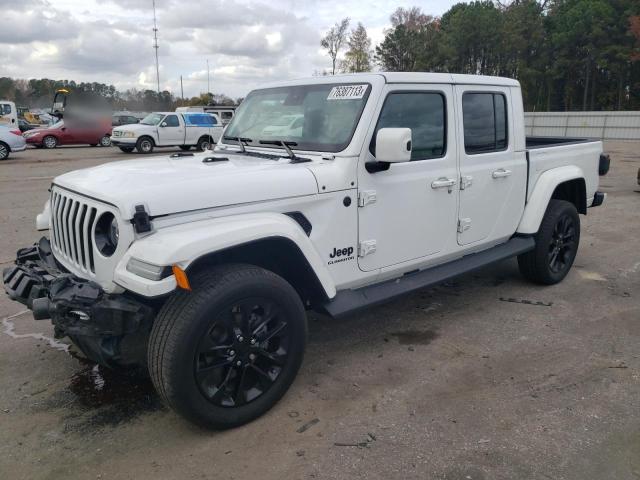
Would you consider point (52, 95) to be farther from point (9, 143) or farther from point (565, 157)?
point (565, 157)

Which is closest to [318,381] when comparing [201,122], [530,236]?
[530,236]

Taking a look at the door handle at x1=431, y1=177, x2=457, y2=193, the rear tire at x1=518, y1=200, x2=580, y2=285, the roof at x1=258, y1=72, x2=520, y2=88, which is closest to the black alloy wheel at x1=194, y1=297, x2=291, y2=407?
the door handle at x1=431, y1=177, x2=457, y2=193

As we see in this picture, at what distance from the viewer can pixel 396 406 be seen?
317 centimetres

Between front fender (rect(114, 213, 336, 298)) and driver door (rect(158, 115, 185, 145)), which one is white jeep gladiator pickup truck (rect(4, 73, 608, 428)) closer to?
front fender (rect(114, 213, 336, 298))

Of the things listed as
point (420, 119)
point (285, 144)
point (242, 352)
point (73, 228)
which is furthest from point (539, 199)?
point (73, 228)

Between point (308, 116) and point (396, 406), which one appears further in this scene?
point (308, 116)

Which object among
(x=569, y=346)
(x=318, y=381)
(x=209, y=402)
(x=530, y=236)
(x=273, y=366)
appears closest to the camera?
(x=209, y=402)

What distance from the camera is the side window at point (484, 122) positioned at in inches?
164

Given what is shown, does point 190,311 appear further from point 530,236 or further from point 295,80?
point 530,236

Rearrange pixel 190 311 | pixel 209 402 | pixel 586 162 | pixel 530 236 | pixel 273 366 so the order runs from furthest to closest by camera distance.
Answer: pixel 586 162 → pixel 530 236 → pixel 273 366 → pixel 209 402 → pixel 190 311

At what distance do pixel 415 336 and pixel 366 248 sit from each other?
3.49 ft

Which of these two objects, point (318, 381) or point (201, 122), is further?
point (201, 122)

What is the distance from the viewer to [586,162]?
18.1 feet

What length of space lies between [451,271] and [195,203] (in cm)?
221
